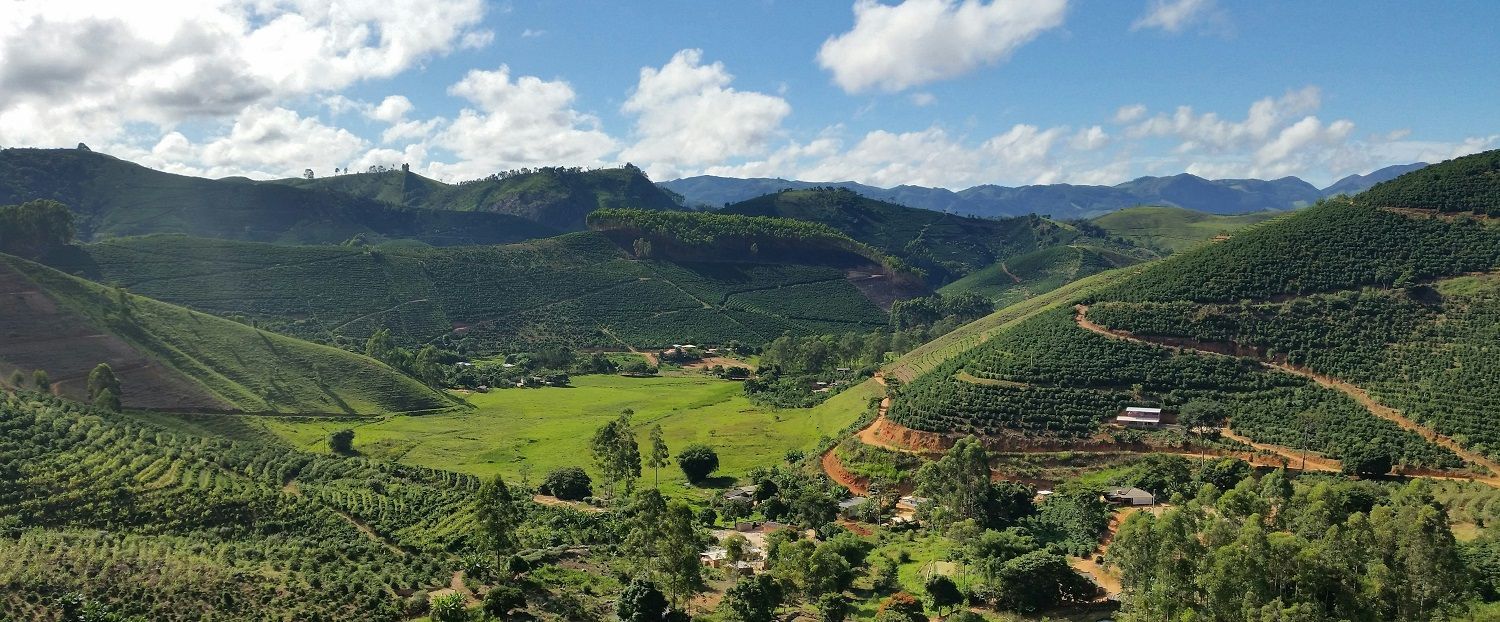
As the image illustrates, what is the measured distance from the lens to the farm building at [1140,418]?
76.2m

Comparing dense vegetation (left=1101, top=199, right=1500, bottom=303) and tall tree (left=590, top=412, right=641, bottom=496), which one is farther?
dense vegetation (left=1101, top=199, right=1500, bottom=303)

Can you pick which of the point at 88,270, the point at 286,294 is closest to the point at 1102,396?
the point at 286,294

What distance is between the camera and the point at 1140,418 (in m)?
76.8

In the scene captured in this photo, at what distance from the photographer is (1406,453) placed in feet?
219

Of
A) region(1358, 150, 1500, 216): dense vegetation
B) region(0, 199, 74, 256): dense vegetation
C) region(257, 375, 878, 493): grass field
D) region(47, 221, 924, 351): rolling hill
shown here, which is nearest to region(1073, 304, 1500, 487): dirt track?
region(257, 375, 878, 493): grass field

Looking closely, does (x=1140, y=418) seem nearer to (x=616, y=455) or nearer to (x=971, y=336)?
(x=971, y=336)

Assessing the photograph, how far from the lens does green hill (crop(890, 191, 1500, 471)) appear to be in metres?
71.1

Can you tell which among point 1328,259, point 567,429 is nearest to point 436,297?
point 567,429

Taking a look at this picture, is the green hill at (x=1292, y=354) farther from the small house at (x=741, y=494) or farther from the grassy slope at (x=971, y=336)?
the small house at (x=741, y=494)

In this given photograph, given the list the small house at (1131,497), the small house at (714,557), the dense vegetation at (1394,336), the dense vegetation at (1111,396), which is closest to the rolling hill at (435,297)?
the dense vegetation at (1111,396)

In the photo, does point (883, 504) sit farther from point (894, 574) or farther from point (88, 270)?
point (88, 270)

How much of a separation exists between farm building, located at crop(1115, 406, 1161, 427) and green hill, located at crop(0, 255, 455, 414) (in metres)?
76.2

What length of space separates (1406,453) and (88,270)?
187 m

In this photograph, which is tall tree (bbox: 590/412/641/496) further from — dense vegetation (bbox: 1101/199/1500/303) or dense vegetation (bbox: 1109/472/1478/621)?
dense vegetation (bbox: 1101/199/1500/303)
